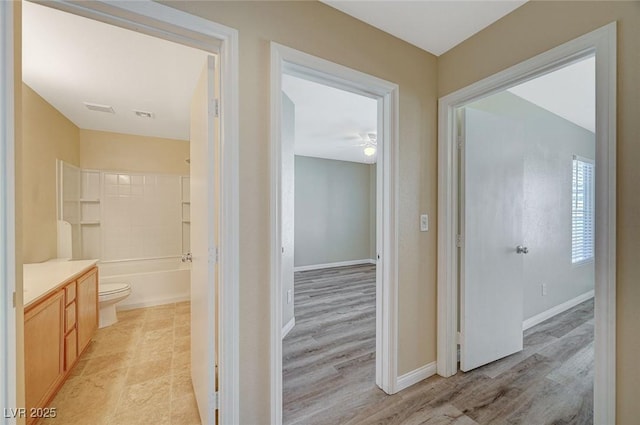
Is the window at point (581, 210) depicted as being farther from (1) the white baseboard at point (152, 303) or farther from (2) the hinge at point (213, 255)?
(1) the white baseboard at point (152, 303)

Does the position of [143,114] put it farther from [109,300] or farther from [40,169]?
[109,300]

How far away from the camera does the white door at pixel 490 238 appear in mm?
2049

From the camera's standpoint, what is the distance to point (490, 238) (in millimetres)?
2160

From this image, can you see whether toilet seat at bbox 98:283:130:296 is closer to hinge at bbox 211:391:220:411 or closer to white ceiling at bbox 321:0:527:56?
hinge at bbox 211:391:220:411

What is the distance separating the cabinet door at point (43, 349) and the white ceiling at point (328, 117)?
2133mm

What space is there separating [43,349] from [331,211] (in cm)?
513

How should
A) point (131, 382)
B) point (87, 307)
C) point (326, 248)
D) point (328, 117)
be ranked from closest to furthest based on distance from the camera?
point (131, 382) < point (87, 307) < point (328, 117) < point (326, 248)

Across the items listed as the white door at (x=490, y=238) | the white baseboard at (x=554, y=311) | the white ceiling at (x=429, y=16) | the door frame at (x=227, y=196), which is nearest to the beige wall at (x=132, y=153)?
the door frame at (x=227, y=196)

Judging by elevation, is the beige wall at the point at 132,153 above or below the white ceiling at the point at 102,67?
below

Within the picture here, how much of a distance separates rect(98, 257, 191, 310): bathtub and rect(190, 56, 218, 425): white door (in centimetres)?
250

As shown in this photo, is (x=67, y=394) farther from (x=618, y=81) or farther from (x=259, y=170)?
(x=618, y=81)

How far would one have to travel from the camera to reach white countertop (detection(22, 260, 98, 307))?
158cm

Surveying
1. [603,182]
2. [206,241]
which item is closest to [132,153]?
[206,241]

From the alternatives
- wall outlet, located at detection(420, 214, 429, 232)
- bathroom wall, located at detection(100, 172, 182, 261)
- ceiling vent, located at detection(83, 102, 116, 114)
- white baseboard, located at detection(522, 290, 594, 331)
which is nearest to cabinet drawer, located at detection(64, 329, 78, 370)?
bathroom wall, located at detection(100, 172, 182, 261)
